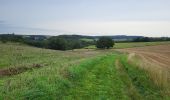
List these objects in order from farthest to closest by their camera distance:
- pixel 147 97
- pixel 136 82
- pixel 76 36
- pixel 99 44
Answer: pixel 76 36
pixel 99 44
pixel 136 82
pixel 147 97

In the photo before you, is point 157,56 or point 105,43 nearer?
point 157,56

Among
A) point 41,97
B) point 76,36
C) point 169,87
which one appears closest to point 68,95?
point 41,97

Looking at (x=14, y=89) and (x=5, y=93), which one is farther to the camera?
(x=14, y=89)

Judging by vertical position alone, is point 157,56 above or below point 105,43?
above

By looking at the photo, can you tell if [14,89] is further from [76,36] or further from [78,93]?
[76,36]

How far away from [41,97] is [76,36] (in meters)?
188

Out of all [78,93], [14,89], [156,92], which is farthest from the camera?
[156,92]

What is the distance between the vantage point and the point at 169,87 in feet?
58.2

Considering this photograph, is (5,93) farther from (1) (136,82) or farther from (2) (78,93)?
(1) (136,82)

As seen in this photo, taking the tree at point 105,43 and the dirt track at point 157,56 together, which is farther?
the tree at point 105,43

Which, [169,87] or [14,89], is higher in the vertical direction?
[14,89]

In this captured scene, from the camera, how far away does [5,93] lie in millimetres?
10641

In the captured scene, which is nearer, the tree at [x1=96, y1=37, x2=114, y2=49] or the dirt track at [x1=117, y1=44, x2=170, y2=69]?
the dirt track at [x1=117, y1=44, x2=170, y2=69]

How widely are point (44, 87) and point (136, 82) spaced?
339 inches
